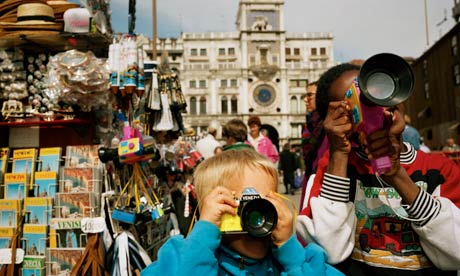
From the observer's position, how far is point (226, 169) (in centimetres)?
126

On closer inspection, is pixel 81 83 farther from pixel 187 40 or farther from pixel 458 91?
pixel 187 40

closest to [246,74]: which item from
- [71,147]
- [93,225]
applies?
[71,147]

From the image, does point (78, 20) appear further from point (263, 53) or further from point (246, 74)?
point (263, 53)

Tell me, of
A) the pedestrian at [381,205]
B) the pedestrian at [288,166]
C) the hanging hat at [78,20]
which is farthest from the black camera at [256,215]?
the pedestrian at [288,166]

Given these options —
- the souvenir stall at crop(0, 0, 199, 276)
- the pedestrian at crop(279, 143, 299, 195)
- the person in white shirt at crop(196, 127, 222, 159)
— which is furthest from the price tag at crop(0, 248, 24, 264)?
the pedestrian at crop(279, 143, 299, 195)

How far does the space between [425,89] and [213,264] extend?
101 ft

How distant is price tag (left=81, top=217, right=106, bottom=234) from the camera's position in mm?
2611

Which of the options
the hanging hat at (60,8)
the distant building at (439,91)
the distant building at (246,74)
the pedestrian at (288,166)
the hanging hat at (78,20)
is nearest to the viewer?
the hanging hat at (78,20)

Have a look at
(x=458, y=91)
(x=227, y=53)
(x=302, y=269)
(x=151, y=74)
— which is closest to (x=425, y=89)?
(x=458, y=91)

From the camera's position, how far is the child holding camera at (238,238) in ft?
3.55

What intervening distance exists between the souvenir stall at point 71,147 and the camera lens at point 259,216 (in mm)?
1801

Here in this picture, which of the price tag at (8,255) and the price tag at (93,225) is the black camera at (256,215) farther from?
the price tag at (8,255)

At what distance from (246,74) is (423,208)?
147ft

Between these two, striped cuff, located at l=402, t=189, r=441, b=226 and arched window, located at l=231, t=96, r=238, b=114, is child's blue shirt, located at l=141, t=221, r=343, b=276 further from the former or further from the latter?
arched window, located at l=231, t=96, r=238, b=114
